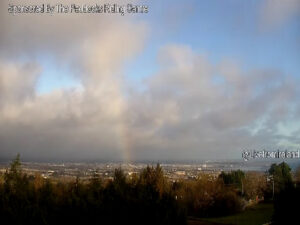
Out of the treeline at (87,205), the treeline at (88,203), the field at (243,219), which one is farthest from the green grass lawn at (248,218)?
the treeline at (87,205)

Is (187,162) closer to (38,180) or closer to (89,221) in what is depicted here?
(38,180)

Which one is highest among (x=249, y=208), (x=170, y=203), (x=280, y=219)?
(x=170, y=203)

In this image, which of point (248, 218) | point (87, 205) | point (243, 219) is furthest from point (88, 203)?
point (248, 218)

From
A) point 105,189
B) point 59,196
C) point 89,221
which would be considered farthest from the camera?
point 105,189

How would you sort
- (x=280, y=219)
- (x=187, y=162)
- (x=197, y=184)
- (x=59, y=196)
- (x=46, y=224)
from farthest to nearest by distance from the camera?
(x=187, y=162)
(x=197, y=184)
(x=280, y=219)
(x=59, y=196)
(x=46, y=224)

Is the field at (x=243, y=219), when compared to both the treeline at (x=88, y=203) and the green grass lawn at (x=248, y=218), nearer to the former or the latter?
the green grass lawn at (x=248, y=218)

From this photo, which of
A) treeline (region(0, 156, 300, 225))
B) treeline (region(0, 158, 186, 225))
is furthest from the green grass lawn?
treeline (region(0, 158, 186, 225))

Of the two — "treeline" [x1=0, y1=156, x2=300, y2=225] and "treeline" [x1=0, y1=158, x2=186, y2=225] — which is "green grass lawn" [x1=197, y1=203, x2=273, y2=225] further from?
"treeline" [x1=0, y1=158, x2=186, y2=225]

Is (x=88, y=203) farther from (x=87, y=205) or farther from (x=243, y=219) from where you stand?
(x=243, y=219)

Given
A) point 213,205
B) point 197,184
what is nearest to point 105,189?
point 213,205

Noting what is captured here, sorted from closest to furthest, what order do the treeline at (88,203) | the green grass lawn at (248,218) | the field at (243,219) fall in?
the treeline at (88,203) < the field at (243,219) < the green grass lawn at (248,218)

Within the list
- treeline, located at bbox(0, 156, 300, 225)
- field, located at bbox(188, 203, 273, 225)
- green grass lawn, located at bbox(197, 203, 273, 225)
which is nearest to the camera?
treeline, located at bbox(0, 156, 300, 225)
